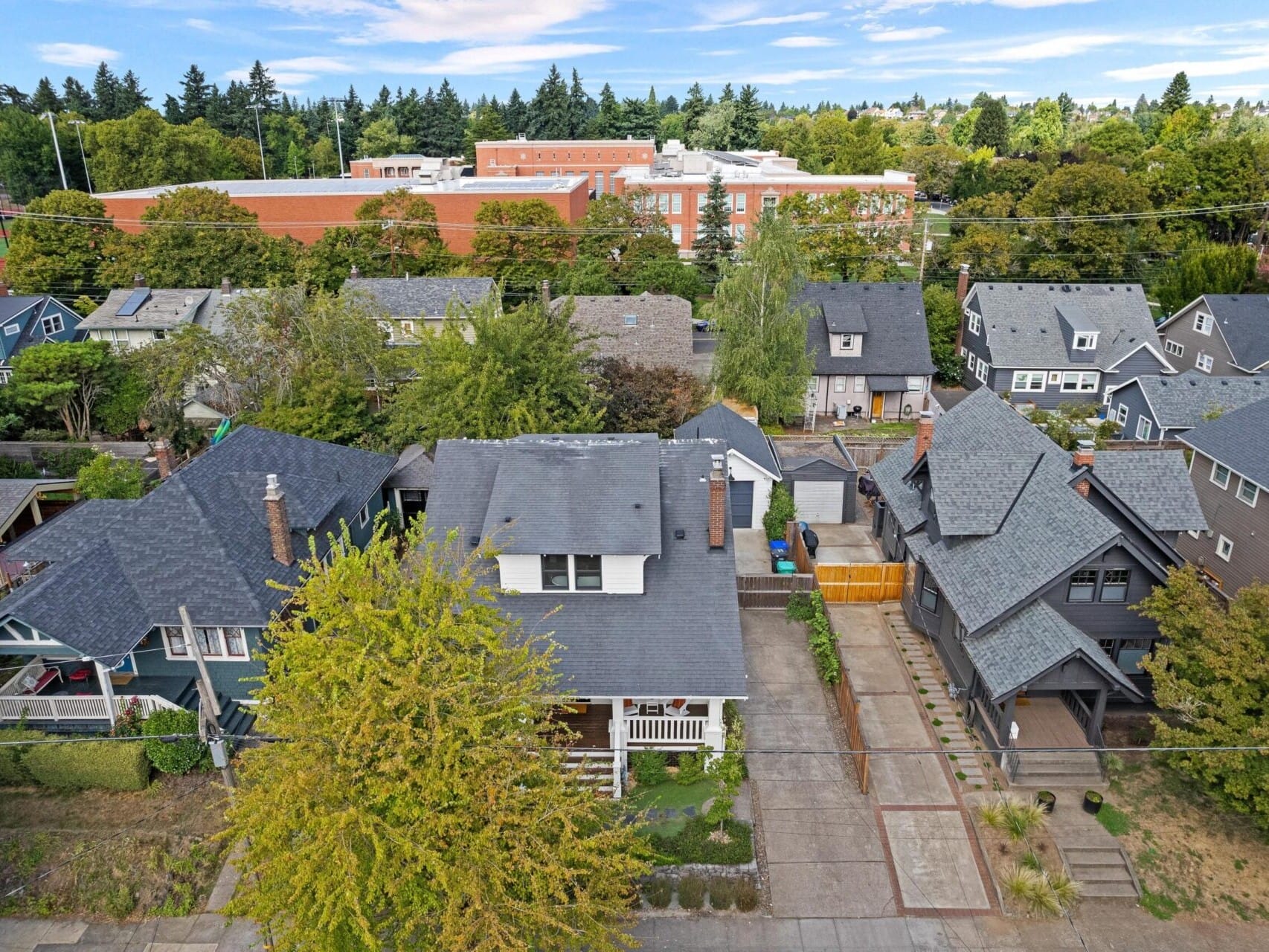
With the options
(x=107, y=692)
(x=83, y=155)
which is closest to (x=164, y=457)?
(x=107, y=692)

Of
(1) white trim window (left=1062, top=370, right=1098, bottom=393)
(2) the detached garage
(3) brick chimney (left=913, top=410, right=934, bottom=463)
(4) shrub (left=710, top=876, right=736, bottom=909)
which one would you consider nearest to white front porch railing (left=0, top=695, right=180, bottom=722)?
(4) shrub (left=710, top=876, right=736, bottom=909)

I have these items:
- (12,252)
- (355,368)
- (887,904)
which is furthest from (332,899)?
(12,252)

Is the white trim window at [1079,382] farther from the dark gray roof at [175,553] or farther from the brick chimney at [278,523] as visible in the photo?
the brick chimney at [278,523]

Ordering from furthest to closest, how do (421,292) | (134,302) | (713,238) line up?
(713,238), (421,292), (134,302)

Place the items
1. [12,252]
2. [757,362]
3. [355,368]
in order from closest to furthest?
[355,368] < [757,362] < [12,252]

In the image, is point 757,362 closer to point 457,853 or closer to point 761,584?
point 761,584

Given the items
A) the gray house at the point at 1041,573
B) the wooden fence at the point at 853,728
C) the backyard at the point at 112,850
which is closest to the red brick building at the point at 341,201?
the gray house at the point at 1041,573

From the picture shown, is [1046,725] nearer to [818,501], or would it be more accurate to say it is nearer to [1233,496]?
[1233,496]
